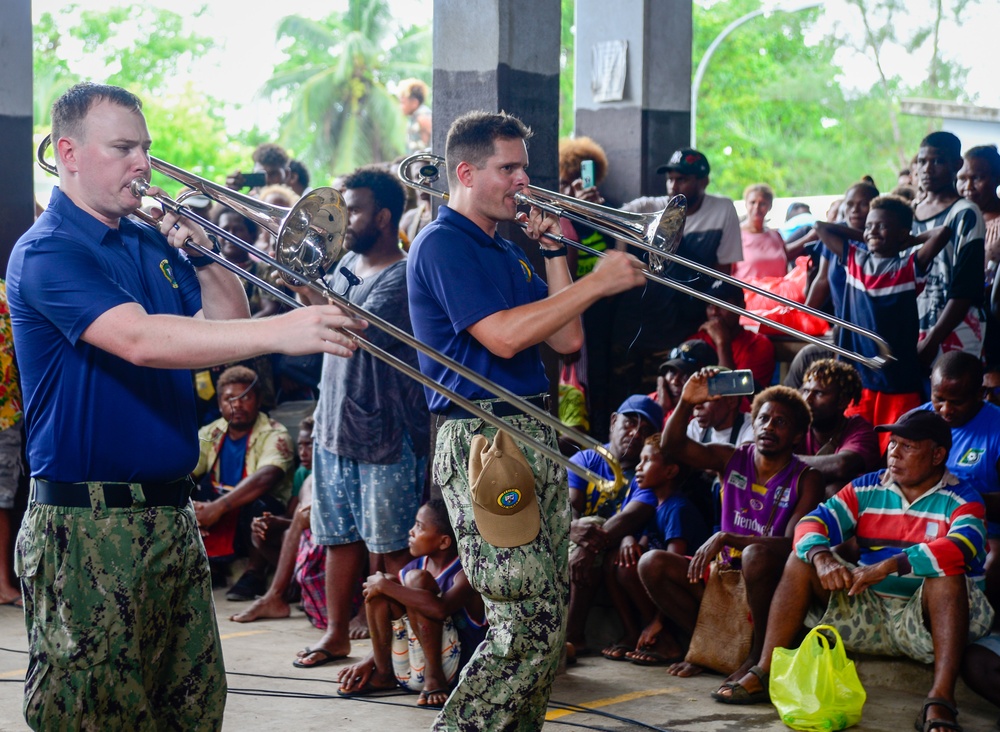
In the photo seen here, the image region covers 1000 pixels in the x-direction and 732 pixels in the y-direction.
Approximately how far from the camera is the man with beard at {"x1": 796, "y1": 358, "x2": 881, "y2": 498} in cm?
593

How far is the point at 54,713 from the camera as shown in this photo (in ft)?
10.1

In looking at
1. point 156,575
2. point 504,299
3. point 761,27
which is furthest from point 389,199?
point 761,27

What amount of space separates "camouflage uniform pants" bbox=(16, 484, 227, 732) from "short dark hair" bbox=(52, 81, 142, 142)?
3.04 feet

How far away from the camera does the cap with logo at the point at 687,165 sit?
304 inches

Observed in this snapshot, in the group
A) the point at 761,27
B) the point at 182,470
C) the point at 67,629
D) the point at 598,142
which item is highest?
the point at 761,27

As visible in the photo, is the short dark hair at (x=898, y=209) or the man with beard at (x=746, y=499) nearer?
the man with beard at (x=746, y=499)

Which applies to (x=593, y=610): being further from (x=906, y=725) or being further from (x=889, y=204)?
(x=889, y=204)

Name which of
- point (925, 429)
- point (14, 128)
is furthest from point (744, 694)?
point (14, 128)

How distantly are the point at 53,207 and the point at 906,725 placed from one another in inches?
144

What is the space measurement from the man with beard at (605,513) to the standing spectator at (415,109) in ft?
22.4

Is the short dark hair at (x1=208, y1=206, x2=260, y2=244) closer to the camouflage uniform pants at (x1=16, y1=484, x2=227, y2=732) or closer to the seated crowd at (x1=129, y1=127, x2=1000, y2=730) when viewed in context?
the seated crowd at (x1=129, y1=127, x2=1000, y2=730)

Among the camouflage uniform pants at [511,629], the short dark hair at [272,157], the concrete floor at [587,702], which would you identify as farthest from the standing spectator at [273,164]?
the camouflage uniform pants at [511,629]

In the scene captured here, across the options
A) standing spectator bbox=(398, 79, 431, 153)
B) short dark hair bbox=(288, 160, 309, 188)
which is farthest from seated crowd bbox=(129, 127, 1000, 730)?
standing spectator bbox=(398, 79, 431, 153)

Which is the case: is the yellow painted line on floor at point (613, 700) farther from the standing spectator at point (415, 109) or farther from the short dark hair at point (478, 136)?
the standing spectator at point (415, 109)
